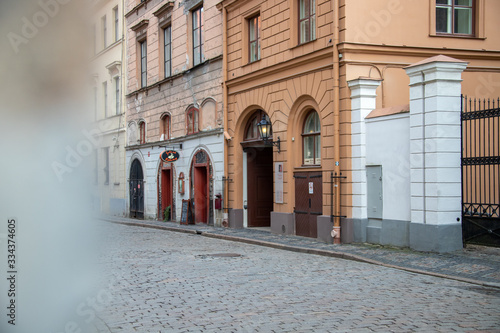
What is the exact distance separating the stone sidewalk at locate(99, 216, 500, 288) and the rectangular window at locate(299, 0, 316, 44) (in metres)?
5.86

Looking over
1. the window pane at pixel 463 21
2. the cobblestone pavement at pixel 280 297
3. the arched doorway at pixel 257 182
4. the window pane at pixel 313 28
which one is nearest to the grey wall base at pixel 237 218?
the arched doorway at pixel 257 182

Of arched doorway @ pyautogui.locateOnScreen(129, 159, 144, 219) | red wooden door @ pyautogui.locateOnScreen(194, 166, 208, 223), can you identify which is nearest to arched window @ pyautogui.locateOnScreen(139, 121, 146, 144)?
arched doorway @ pyautogui.locateOnScreen(129, 159, 144, 219)

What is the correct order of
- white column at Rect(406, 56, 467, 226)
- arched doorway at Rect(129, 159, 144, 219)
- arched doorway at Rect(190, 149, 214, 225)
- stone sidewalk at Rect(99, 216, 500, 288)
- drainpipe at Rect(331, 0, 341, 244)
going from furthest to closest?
1. arched doorway at Rect(129, 159, 144, 219)
2. arched doorway at Rect(190, 149, 214, 225)
3. drainpipe at Rect(331, 0, 341, 244)
4. white column at Rect(406, 56, 467, 226)
5. stone sidewalk at Rect(99, 216, 500, 288)

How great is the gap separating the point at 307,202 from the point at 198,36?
9.96 metres

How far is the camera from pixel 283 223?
688 inches

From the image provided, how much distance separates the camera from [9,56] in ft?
6.47

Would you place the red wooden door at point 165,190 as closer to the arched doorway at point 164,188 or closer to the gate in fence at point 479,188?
the arched doorway at point 164,188

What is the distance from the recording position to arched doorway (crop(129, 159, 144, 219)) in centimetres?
2861

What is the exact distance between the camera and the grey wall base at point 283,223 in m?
17.2

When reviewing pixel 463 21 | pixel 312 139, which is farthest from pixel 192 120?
pixel 463 21

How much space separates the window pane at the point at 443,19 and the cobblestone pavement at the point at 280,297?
7.34 metres

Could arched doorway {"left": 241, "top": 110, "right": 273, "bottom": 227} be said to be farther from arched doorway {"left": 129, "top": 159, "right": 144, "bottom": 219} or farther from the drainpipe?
arched doorway {"left": 129, "top": 159, "right": 144, "bottom": 219}

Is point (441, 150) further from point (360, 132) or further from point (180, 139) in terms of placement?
point (180, 139)

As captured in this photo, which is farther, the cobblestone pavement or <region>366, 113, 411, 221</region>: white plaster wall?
<region>366, 113, 411, 221</region>: white plaster wall
